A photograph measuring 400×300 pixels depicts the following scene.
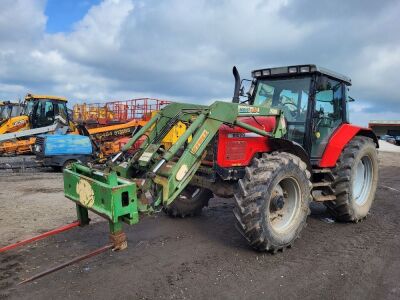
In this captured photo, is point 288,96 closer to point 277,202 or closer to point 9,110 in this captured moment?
point 277,202

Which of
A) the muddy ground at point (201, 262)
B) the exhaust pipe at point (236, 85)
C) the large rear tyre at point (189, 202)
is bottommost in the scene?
the muddy ground at point (201, 262)

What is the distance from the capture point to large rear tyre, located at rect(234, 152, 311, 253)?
4.55m

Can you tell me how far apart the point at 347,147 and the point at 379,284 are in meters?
Answer: 2.79

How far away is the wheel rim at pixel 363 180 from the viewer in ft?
22.6

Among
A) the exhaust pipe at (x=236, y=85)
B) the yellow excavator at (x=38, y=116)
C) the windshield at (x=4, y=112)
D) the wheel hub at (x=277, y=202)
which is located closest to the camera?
the wheel hub at (x=277, y=202)

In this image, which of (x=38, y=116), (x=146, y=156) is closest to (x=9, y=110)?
(x=38, y=116)

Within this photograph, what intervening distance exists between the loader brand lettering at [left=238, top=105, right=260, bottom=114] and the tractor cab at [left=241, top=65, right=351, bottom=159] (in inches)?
38.6

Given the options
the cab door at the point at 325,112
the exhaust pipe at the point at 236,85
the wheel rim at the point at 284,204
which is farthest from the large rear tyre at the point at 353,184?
the exhaust pipe at the point at 236,85

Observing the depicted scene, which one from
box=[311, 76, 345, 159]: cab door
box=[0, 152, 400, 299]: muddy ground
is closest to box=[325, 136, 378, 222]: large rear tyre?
box=[0, 152, 400, 299]: muddy ground

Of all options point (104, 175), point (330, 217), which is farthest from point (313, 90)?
point (104, 175)

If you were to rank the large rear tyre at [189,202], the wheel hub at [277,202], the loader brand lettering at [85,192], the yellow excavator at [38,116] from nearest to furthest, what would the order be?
the loader brand lettering at [85,192] < the wheel hub at [277,202] < the large rear tyre at [189,202] < the yellow excavator at [38,116]

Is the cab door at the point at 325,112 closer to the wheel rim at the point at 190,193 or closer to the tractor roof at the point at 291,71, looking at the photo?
the tractor roof at the point at 291,71

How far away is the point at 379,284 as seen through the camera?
158 inches

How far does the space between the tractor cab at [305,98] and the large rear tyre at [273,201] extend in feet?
3.36
